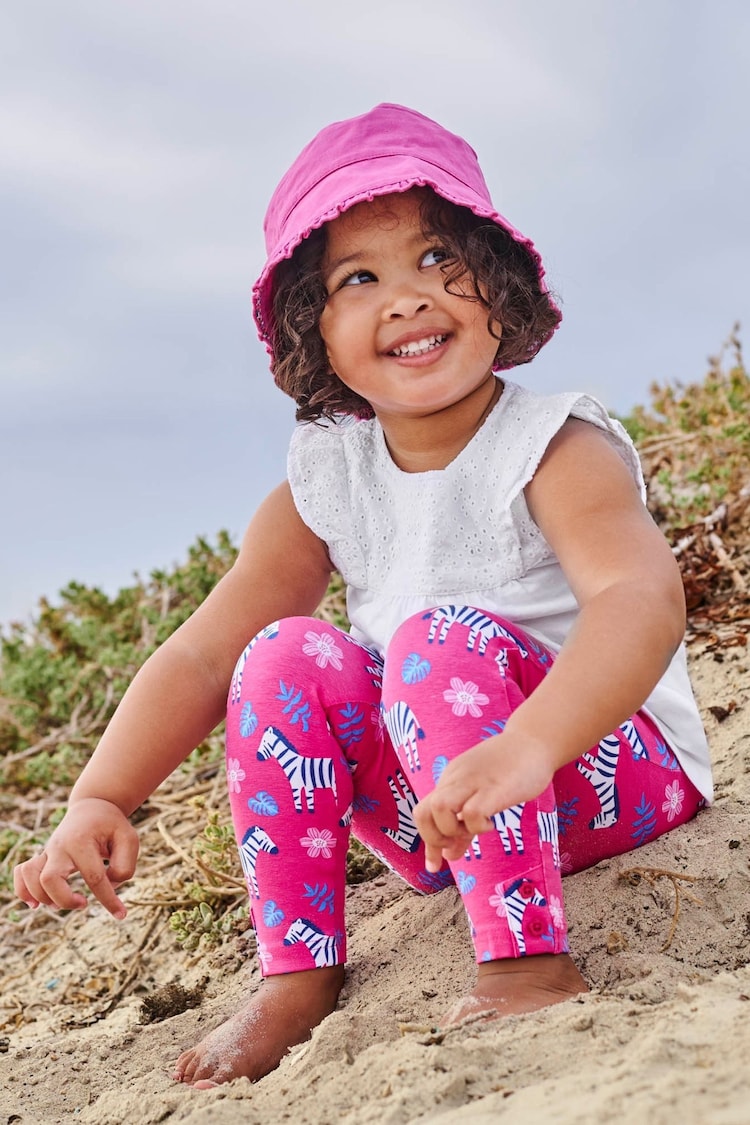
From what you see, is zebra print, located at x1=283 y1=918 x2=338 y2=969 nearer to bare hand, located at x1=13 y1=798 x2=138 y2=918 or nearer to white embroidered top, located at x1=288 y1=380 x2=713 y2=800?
bare hand, located at x1=13 y1=798 x2=138 y2=918

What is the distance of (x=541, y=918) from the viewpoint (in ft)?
7.00

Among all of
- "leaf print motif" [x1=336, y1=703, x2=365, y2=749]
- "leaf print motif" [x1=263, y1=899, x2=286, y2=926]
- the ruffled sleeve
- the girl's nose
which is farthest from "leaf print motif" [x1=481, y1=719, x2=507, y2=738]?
the girl's nose

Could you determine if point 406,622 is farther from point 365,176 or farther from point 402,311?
point 365,176

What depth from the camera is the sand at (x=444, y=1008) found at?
1479 millimetres

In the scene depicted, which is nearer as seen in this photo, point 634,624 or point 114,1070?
point 634,624

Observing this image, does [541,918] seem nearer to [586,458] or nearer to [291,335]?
[586,458]

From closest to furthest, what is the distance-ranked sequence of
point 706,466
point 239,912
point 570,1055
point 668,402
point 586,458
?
point 570,1055, point 586,458, point 239,912, point 706,466, point 668,402

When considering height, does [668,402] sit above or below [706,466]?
above

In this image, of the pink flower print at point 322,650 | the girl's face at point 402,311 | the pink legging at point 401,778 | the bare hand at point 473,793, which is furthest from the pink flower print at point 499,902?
the girl's face at point 402,311

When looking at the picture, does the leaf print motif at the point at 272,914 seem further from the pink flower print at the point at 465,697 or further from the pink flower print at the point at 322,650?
the pink flower print at the point at 465,697

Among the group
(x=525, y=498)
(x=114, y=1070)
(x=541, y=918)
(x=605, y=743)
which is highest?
(x=525, y=498)

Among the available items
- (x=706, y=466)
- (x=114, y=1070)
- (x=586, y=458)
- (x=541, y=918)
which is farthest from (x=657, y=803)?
(x=706, y=466)

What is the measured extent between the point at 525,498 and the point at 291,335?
26.0 inches

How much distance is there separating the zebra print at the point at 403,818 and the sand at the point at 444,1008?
0.60ft
